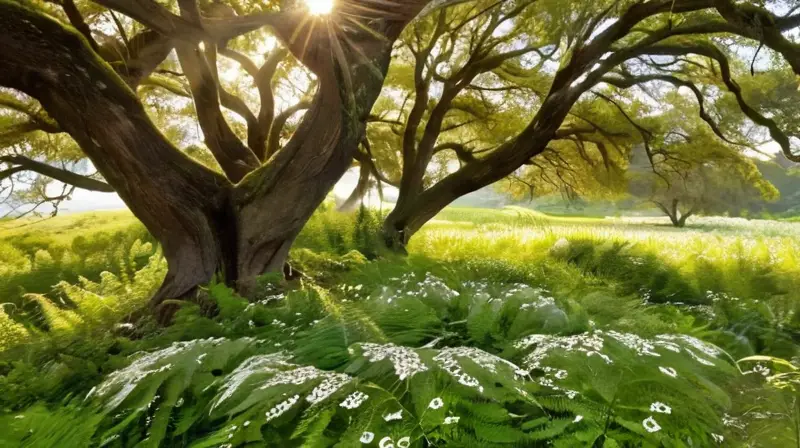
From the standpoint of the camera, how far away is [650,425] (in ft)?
3.79

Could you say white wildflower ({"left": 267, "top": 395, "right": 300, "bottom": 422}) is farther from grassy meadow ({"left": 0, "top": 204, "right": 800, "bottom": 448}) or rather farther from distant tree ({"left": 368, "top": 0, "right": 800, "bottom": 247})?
distant tree ({"left": 368, "top": 0, "right": 800, "bottom": 247})

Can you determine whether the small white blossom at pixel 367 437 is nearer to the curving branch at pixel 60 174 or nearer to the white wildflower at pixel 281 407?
the white wildflower at pixel 281 407

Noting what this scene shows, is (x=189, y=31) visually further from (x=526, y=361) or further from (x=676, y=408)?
(x=676, y=408)

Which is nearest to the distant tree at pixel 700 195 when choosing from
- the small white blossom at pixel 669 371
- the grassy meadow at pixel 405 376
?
the grassy meadow at pixel 405 376

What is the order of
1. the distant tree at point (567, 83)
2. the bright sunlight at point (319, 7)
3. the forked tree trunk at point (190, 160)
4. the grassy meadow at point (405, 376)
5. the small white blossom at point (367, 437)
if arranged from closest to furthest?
1. the small white blossom at point (367, 437)
2. the grassy meadow at point (405, 376)
3. the forked tree trunk at point (190, 160)
4. the bright sunlight at point (319, 7)
5. the distant tree at point (567, 83)

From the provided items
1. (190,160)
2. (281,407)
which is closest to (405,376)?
(281,407)

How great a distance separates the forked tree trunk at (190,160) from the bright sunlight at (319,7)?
0.23 meters

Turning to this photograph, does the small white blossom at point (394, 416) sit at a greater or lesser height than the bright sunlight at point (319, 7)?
lesser

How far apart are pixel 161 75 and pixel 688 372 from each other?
10.3 m

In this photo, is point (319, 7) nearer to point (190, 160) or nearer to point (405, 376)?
point (190, 160)

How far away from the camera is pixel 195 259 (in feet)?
13.2

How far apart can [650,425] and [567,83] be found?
628 centimetres

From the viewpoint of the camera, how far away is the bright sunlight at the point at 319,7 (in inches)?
161

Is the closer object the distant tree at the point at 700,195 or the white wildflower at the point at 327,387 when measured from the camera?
the white wildflower at the point at 327,387
